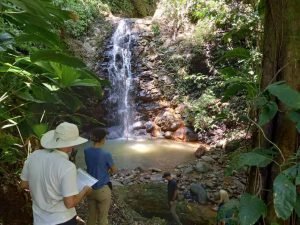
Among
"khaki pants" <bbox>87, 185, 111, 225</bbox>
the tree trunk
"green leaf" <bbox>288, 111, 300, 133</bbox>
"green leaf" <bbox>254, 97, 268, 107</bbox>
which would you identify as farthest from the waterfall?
"green leaf" <bbox>288, 111, 300, 133</bbox>

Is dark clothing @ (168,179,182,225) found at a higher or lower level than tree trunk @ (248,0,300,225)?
lower

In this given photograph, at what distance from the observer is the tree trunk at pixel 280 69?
179 centimetres

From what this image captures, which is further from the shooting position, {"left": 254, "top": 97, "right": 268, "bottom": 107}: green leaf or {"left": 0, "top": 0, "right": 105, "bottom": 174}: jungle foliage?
{"left": 0, "top": 0, "right": 105, "bottom": 174}: jungle foliage

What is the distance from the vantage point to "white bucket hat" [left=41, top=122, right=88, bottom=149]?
221 cm

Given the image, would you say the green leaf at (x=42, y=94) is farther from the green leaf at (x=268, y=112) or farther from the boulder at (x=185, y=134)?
the boulder at (x=185, y=134)

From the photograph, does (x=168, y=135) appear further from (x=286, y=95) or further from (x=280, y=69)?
(x=286, y=95)

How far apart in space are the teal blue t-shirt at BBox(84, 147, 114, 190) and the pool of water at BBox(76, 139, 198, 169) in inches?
173

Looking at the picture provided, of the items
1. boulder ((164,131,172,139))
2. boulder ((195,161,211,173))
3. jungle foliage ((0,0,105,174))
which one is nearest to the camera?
jungle foliage ((0,0,105,174))

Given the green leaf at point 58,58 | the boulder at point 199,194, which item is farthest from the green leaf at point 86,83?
the boulder at point 199,194

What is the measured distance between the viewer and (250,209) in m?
1.62

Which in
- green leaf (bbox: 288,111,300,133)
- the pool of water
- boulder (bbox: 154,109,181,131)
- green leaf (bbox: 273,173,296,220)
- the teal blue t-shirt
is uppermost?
green leaf (bbox: 288,111,300,133)

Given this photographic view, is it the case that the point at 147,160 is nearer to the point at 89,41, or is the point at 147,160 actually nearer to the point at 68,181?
the point at 89,41

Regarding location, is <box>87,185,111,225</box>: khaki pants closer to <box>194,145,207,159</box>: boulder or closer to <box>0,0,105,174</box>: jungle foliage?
<box>0,0,105,174</box>: jungle foliage

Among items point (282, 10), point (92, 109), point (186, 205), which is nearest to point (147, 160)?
point (186, 205)
